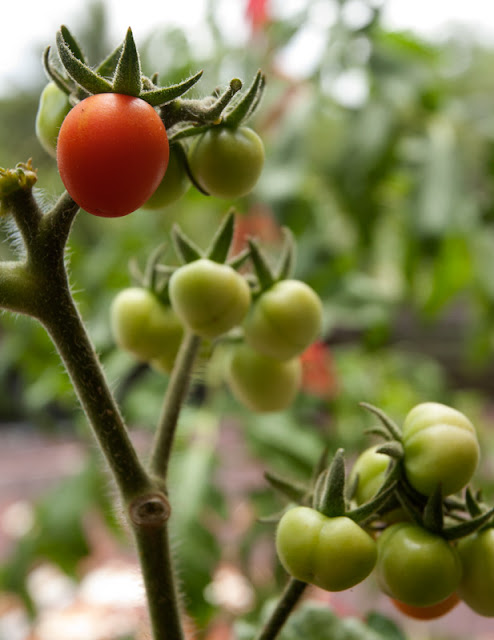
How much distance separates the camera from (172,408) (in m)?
0.33

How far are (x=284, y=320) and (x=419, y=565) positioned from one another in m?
0.13

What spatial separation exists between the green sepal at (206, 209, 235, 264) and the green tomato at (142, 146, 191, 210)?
0.03 m

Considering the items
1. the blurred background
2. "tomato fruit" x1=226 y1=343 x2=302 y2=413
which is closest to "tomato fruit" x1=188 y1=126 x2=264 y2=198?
"tomato fruit" x1=226 y1=343 x2=302 y2=413

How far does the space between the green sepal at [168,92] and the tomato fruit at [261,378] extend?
0.17 metres

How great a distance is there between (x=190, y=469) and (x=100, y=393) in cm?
65

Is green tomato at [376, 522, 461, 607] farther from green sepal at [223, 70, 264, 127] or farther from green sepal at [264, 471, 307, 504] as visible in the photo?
green sepal at [223, 70, 264, 127]

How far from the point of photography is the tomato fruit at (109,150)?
0.74 ft

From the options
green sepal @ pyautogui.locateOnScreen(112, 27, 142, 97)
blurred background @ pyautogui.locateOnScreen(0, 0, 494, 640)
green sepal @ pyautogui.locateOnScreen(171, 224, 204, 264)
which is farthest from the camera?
blurred background @ pyautogui.locateOnScreen(0, 0, 494, 640)

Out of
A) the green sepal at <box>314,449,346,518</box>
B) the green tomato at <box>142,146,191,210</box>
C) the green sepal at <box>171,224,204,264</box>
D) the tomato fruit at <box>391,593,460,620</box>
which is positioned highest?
the green tomato at <box>142,146,191,210</box>

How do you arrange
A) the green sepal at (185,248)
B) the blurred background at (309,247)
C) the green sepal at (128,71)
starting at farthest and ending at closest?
the blurred background at (309,247) → the green sepal at (185,248) → the green sepal at (128,71)

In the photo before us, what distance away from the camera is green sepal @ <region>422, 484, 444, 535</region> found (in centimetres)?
26

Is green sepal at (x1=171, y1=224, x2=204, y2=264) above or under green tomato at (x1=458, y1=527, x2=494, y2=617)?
above

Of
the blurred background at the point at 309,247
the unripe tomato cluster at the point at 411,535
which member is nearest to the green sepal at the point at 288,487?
the unripe tomato cluster at the point at 411,535

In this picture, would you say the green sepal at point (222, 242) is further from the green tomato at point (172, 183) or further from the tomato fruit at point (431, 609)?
the tomato fruit at point (431, 609)
